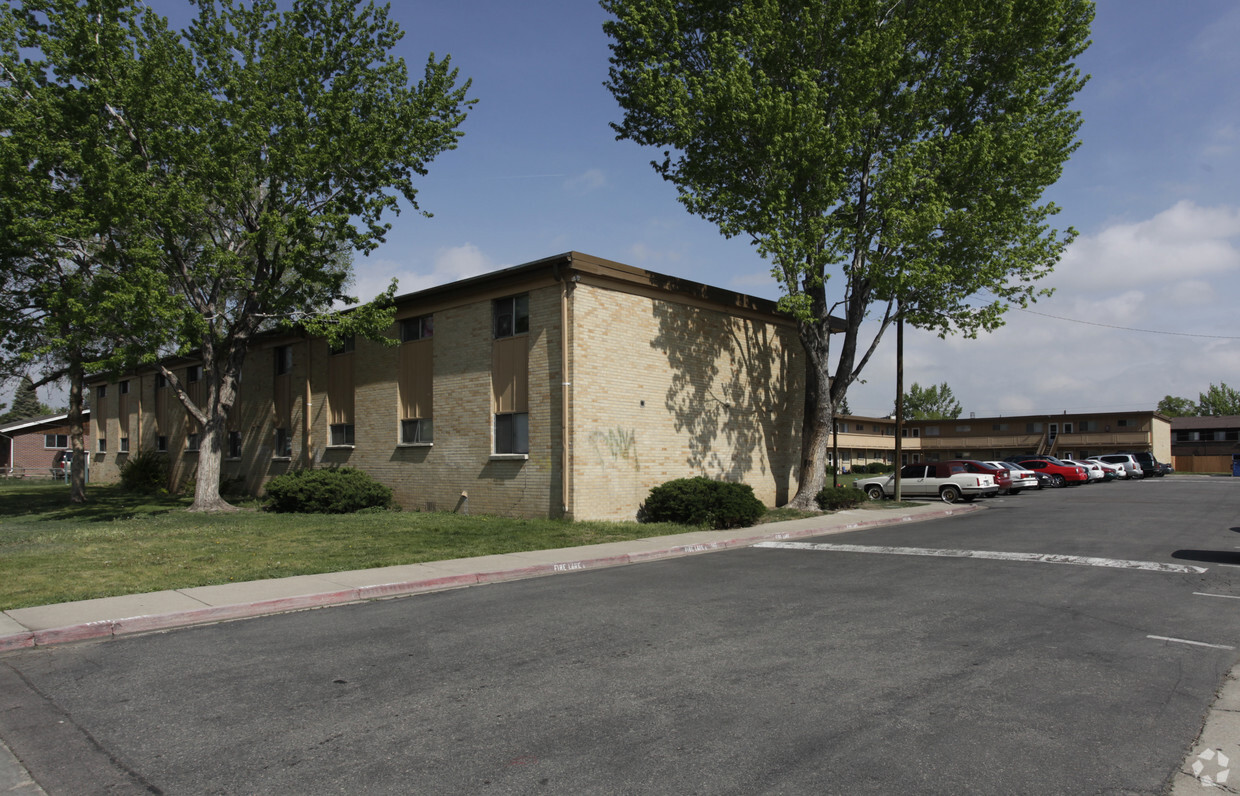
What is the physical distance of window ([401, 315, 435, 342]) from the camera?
24958 millimetres

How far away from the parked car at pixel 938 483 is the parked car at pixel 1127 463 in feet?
90.8

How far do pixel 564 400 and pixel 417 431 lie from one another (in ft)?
22.9

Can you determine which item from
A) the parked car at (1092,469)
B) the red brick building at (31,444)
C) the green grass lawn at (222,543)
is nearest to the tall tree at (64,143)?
the green grass lawn at (222,543)

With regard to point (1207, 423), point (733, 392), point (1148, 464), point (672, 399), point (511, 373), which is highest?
point (511, 373)

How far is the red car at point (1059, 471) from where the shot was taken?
149 feet

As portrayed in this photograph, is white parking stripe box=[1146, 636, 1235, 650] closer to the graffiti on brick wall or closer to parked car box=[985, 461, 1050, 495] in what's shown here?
the graffiti on brick wall

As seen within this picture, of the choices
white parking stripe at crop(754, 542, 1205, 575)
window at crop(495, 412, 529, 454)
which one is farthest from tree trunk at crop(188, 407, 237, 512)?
white parking stripe at crop(754, 542, 1205, 575)

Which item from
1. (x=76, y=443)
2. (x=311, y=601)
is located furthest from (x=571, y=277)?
(x=76, y=443)

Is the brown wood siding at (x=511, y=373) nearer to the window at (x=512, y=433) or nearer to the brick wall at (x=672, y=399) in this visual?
the window at (x=512, y=433)

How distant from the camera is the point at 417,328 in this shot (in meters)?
25.5

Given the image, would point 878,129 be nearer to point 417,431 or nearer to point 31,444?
point 417,431

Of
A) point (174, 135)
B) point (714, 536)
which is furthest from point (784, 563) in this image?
point (174, 135)

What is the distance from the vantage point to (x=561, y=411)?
20.3 metres

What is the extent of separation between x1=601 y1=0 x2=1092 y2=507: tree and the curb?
968cm
